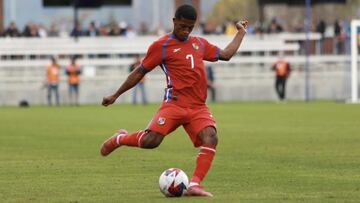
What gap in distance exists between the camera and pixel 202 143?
41.9 feet

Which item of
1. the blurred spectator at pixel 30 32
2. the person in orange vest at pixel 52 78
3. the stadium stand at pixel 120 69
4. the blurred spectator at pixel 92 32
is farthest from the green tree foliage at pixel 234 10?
the person in orange vest at pixel 52 78

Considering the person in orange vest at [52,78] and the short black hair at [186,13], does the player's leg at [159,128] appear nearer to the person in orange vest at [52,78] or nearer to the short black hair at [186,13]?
the short black hair at [186,13]

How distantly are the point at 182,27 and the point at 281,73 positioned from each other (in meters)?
35.8

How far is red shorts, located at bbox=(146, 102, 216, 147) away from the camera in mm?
12789

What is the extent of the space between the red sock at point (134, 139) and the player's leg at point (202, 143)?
0.58 meters

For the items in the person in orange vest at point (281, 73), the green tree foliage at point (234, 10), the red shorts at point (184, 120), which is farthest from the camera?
the green tree foliage at point (234, 10)

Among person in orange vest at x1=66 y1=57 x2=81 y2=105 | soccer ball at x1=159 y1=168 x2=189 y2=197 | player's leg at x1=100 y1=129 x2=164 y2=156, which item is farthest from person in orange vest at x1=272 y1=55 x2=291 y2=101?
soccer ball at x1=159 y1=168 x2=189 y2=197

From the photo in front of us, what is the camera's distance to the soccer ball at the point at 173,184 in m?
12.4

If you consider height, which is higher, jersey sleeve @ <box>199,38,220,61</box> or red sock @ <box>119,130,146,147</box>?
jersey sleeve @ <box>199,38,220,61</box>

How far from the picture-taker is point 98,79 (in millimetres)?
50906

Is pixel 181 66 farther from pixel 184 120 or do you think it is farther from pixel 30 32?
pixel 30 32

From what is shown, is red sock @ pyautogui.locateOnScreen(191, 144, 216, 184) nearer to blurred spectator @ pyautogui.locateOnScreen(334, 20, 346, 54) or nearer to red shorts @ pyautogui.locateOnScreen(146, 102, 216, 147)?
red shorts @ pyautogui.locateOnScreen(146, 102, 216, 147)

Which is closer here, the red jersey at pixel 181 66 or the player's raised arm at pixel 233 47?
the red jersey at pixel 181 66

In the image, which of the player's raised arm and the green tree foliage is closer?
the player's raised arm
